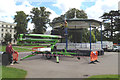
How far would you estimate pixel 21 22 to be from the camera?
54.4 metres

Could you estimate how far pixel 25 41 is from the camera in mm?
9711

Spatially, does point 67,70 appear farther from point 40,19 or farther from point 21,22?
point 21,22

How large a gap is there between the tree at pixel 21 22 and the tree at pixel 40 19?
507 cm

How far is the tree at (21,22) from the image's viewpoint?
53675 mm

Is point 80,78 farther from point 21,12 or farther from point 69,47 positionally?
point 21,12

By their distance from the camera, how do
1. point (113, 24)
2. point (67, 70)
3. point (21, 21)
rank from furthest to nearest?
point (21, 21)
point (113, 24)
point (67, 70)

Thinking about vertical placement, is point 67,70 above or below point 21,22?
below

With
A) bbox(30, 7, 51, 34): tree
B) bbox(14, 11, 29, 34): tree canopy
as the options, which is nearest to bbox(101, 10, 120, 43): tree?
bbox(30, 7, 51, 34): tree

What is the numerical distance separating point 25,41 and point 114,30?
4295 centimetres

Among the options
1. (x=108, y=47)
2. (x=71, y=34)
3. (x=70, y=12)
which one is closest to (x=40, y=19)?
(x=70, y=12)

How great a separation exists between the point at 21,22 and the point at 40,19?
35.9 ft

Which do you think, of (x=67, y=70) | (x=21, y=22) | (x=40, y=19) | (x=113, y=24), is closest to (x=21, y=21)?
(x=21, y=22)

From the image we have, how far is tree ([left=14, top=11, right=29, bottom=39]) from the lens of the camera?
53.7 m

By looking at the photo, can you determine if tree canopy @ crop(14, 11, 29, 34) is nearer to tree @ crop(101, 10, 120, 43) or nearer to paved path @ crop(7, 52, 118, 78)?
tree @ crop(101, 10, 120, 43)
